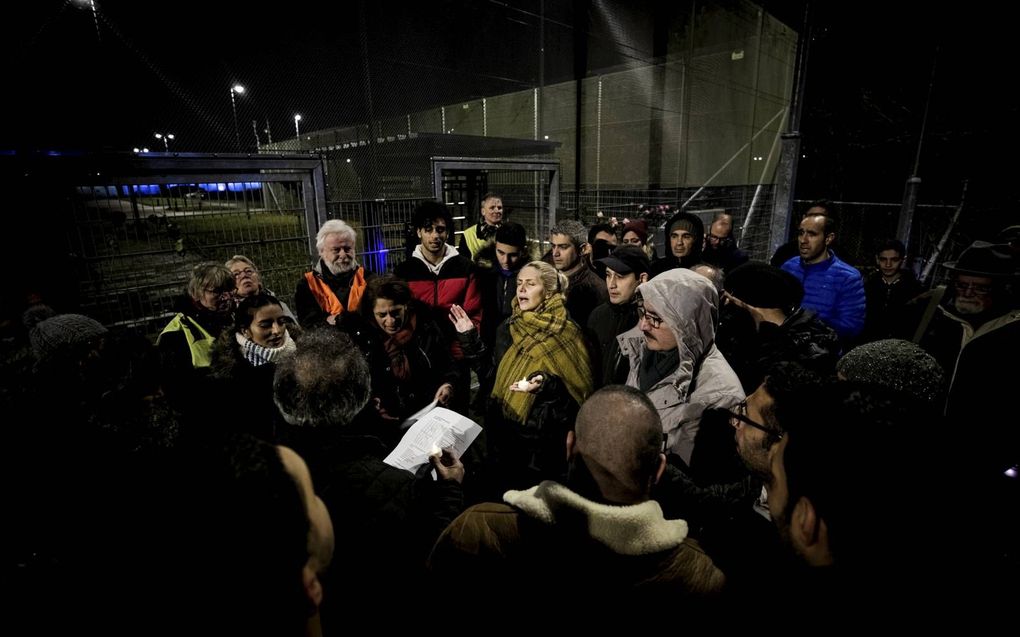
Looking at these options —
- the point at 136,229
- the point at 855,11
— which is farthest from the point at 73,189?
the point at 855,11

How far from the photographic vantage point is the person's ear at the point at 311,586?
2.84 feet

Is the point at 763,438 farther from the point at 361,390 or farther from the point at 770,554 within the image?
the point at 361,390

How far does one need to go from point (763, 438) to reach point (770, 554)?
0.70 metres

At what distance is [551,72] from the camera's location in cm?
916

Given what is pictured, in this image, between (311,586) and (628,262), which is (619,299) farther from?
(311,586)

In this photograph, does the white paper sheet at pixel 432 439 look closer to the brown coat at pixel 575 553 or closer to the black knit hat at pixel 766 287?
the brown coat at pixel 575 553

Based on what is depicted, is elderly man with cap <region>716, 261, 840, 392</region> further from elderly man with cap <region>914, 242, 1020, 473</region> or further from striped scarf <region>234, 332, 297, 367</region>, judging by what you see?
striped scarf <region>234, 332, 297, 367</region>

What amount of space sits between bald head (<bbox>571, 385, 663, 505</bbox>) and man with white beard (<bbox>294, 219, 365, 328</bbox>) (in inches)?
111

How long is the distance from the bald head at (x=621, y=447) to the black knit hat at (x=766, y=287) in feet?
5.81

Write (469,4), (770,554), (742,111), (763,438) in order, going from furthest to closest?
(742,111) < (469,4) < (763,438) < (770,554)

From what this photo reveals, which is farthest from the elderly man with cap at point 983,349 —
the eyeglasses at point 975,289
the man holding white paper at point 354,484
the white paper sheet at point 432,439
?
the man holding white paper at point 354,484

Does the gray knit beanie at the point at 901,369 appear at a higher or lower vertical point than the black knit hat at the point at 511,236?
lower

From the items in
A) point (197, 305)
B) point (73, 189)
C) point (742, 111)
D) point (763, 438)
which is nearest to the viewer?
point (763, 438)

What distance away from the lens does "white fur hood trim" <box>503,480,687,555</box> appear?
115 cm
